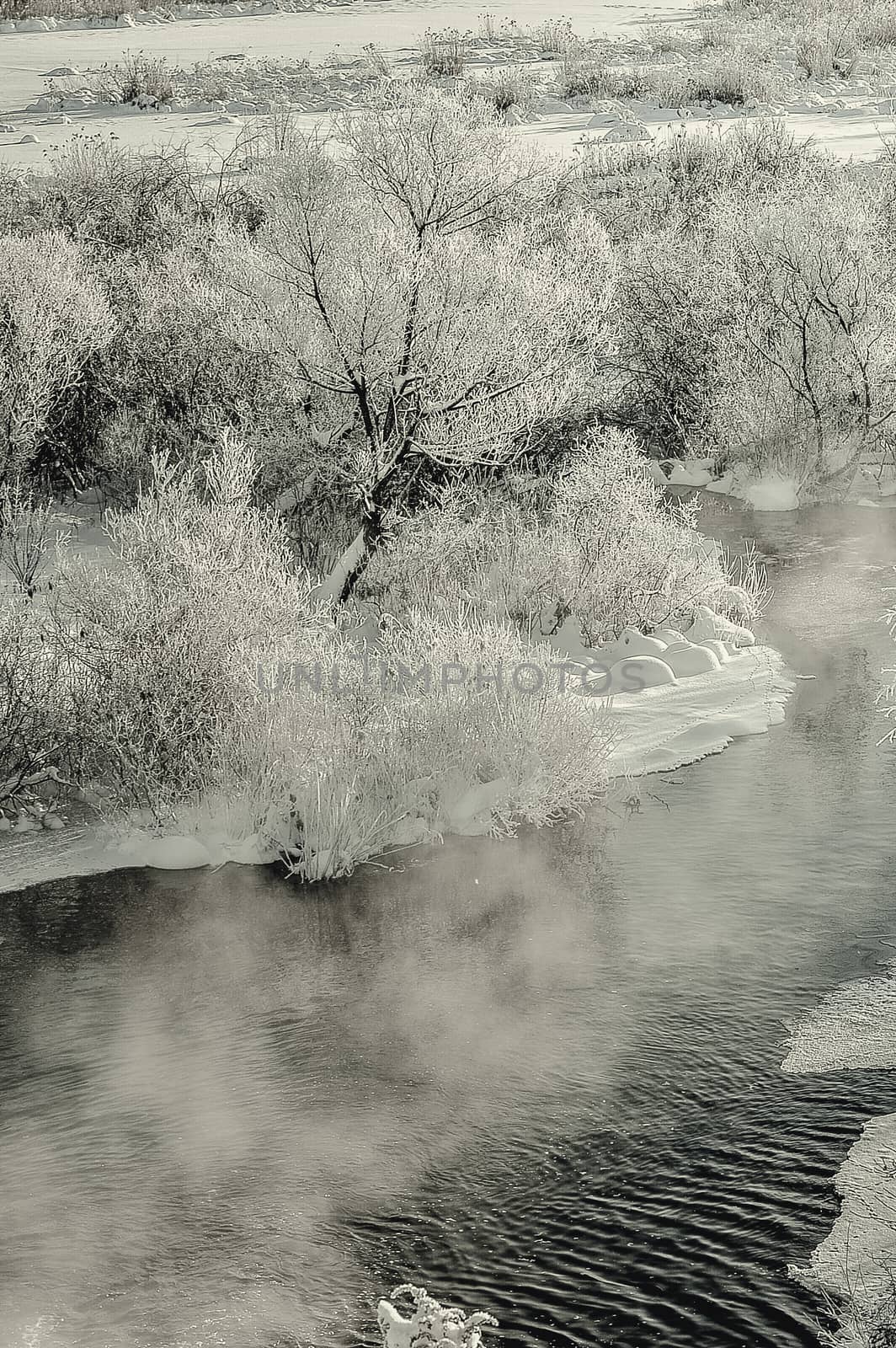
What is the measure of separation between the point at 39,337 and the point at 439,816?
8.81m

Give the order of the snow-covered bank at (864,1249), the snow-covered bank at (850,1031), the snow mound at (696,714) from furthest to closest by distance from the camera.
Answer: the snow mound at (696,714)
the snow-covered bank at (850,1031)
the snow-covered bank at (864,1249)

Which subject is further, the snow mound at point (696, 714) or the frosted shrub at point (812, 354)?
the frosted shrub at point (812, 354)

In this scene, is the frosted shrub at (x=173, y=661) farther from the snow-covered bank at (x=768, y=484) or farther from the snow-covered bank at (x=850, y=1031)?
the snow-covered bank at (x=768, y=484)

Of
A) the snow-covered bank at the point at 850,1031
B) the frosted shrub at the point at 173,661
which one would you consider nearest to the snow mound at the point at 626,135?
the frosted shrub at the point at 173,661

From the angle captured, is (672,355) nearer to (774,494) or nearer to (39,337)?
(774,494)

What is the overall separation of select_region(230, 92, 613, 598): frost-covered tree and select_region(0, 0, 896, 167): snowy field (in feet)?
48.0

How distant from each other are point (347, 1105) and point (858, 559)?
1130 centimetres

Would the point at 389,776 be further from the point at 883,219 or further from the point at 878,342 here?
the point at 883,219

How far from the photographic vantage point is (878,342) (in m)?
18.8

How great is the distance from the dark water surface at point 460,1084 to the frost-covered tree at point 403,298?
213 inches

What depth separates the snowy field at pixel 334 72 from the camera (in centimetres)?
3334

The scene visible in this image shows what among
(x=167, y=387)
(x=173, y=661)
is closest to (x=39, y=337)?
(x=167, y=387)

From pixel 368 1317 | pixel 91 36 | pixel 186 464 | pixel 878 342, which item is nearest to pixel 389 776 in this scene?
pixel 368 1317

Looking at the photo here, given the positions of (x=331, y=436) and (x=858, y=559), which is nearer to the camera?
(x=331, y=436)
